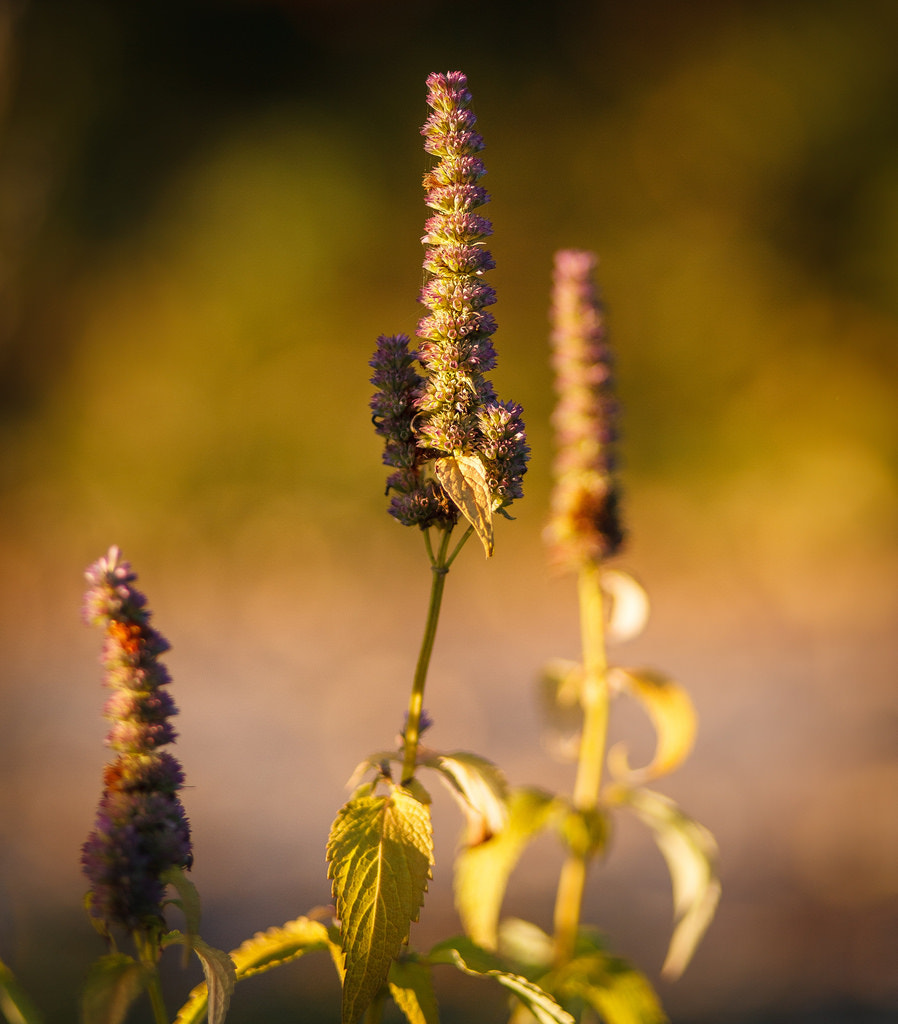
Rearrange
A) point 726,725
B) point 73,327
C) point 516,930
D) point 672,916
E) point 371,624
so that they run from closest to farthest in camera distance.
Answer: point 516,930 < point 672,916 < point 726,725 < point 371,624 < point 73,327

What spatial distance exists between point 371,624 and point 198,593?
105 centimetres

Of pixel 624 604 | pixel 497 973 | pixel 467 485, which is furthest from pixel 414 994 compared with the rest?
pixel 624 604

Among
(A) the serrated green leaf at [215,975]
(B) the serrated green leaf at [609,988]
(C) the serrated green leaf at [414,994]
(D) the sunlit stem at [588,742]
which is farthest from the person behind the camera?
(D) the sunlit stem at [588,742]

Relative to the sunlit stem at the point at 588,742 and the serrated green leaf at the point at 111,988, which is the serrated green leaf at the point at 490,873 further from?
the serrated green leaf at the point at 111,988

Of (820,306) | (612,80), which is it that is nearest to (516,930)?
(820,306)

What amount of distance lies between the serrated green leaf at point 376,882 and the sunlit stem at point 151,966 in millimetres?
119

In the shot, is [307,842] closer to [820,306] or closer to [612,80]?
[820,306]

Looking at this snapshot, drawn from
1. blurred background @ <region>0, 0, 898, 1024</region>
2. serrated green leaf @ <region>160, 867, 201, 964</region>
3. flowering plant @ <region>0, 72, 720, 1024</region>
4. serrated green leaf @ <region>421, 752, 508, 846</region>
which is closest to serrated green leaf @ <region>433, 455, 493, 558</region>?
flowering plant @ <region>0, 72, 720, 1024</region>

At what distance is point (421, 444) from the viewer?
70 cm

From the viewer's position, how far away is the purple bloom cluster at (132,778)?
630 millimetres

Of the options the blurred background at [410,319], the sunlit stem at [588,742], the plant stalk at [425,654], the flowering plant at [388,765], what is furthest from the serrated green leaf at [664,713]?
the blurred background at [410,319]

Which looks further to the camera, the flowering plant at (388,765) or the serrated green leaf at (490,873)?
the serrated green leaf at (490,873)

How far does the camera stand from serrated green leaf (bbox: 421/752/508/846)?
73 cm

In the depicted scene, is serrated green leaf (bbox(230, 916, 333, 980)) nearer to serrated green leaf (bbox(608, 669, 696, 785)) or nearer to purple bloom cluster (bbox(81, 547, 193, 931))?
purple bloom cluster (bbox(81, 547, 193, 931))
